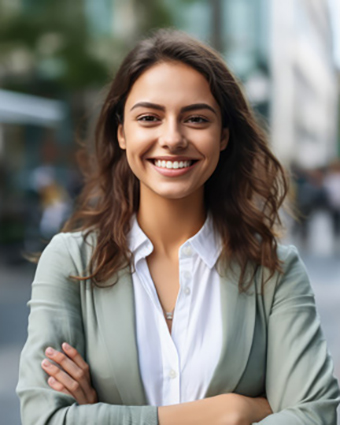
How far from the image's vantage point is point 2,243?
13000 millimetres

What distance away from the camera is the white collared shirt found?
2.06m

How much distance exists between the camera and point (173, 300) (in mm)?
2162

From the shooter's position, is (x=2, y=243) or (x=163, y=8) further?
(x=163, y=8)

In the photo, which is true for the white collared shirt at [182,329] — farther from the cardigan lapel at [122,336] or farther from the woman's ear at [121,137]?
the woman's ear at [121,137]

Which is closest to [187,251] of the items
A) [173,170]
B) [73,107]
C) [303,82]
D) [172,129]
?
A: [173,170]

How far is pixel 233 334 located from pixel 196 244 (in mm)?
290

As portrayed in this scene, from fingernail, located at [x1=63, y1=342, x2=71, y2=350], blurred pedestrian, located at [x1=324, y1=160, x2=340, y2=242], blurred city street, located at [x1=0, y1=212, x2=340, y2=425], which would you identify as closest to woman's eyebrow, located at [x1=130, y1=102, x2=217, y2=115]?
fingernail, located at [x1=63, y1=342, x2=71, y2=350]

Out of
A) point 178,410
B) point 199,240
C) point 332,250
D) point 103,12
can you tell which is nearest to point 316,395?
point 178,410

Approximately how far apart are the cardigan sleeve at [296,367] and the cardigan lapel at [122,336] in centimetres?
36

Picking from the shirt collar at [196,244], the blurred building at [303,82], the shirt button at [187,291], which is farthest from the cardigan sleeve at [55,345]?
the blurred building at [303,82]

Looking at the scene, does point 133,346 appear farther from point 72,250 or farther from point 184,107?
point 184,107

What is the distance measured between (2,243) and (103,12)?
13.0 meters

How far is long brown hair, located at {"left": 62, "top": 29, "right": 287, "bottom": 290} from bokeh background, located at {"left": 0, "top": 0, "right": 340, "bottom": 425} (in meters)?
0.28

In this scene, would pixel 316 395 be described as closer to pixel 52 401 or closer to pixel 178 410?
pixel 178 410
